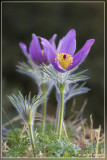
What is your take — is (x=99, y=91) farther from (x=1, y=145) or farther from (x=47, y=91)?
(x=1, y=145)

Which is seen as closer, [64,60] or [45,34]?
[64,60]

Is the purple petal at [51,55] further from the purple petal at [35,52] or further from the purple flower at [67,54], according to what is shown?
the purple petal at [35,52]

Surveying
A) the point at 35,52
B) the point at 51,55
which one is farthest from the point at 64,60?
the point at 35,52

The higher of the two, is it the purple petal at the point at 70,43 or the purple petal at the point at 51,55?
the purple petal at the point at 70,43

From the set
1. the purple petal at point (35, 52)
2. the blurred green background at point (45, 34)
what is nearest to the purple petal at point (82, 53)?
the purple petal at point (35, 52)

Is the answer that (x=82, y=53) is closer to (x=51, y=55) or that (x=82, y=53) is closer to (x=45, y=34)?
(x=51, y=55)

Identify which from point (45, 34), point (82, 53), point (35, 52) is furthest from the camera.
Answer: point (45, 34)

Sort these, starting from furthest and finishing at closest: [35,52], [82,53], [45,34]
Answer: [45,34], [35,52], [82,53]
